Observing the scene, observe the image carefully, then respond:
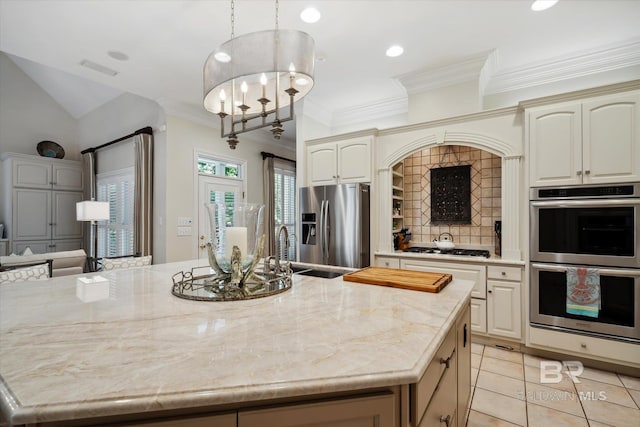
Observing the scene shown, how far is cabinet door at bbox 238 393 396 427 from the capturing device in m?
0.69

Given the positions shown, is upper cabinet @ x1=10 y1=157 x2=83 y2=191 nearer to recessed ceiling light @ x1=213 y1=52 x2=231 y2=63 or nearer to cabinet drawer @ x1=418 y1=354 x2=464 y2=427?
recessed ceiling light @ x1=213 y1=52 x2=231 y2=63

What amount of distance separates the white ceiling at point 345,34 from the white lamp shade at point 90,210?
64.7 inches

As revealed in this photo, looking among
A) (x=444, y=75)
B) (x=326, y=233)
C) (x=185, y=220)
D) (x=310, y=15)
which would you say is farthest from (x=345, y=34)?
(x=185, y=220)

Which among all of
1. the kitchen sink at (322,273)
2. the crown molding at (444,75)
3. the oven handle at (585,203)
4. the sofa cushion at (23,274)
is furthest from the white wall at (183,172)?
the oven handle at (585,203)

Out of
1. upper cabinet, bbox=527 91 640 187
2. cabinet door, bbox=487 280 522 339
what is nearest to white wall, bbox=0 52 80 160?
cabinet door, bbox=487 280 522 339

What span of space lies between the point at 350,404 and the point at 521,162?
2861mm

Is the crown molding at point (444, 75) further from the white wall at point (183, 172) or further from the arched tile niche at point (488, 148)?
the white wall at point (183, 172)

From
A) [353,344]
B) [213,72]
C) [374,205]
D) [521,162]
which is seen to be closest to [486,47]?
[521,162]

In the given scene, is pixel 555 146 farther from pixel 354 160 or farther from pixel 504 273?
pixel 354 160

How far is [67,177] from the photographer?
19.0ft

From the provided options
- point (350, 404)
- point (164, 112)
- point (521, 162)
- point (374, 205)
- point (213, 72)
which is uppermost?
point (164, 112)

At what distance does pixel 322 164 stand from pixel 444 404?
3101 millimetres

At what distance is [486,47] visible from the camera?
111 inches

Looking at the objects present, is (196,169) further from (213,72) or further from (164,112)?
(213,72)
